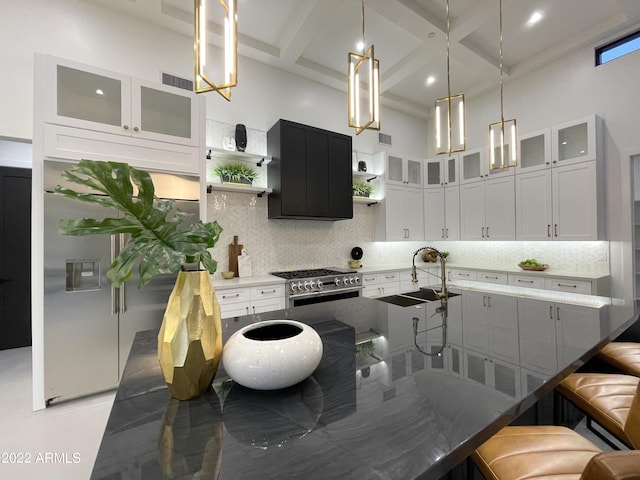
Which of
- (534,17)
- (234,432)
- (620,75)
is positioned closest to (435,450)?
(234,432)

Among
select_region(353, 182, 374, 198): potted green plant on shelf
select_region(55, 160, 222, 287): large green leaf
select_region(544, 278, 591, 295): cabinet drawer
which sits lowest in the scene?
select_region(544, 278, 591, 295): cabinet drawer

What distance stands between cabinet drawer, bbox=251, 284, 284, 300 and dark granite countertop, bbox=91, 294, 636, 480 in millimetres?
1960

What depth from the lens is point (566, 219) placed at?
3.73 m

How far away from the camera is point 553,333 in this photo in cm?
132

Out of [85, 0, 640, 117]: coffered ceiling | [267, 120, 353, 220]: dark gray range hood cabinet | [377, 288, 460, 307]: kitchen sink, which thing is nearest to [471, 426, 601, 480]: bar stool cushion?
[377, 288, 460, 307]: kitchen sink

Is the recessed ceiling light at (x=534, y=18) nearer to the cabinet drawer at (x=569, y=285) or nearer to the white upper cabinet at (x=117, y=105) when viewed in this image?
the cabinet drawer at (x=569, y=285)

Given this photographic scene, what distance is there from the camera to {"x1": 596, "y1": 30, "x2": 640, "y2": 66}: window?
3.54 meters

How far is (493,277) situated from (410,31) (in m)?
3.58

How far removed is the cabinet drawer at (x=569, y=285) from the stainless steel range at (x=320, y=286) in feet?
8.18

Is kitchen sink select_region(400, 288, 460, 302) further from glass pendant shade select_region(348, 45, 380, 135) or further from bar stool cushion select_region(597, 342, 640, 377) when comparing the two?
glass pendant shade select_region(348, 45, 380, 135)

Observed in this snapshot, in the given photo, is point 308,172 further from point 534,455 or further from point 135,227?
point 534,455

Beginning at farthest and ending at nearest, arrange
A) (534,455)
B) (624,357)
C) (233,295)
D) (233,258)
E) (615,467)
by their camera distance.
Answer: (233,258), (233,295), (624,357), (534,455), (615,467)

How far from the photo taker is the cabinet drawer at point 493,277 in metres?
4.14

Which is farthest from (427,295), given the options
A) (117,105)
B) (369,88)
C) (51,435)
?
(117,105)
